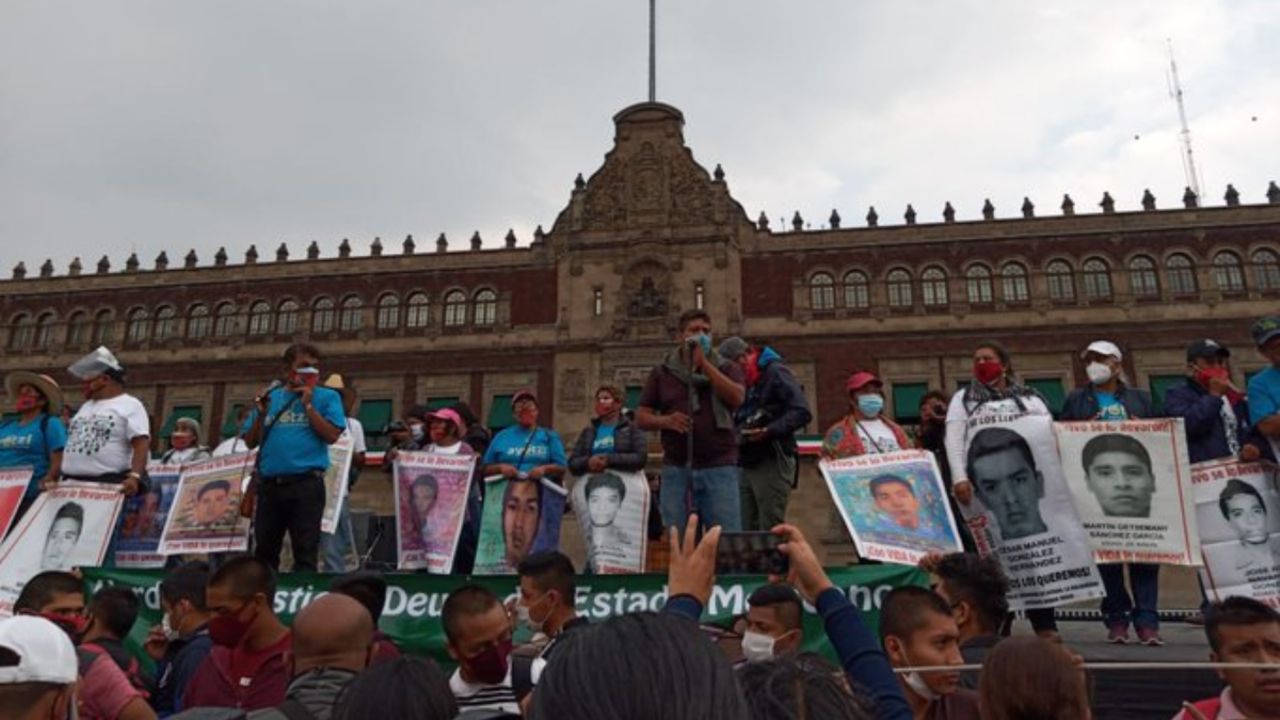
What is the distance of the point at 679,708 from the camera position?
124cm

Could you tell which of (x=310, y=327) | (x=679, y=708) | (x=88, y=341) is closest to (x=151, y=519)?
(x=679, y=708)

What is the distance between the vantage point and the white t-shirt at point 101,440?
7379 millimetres

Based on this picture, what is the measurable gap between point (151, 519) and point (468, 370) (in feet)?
81.6

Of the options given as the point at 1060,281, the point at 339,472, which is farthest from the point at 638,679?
the point at 1060,281

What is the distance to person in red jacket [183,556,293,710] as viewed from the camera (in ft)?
12.8

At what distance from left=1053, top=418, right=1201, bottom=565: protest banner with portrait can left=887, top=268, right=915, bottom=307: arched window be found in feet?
84.3

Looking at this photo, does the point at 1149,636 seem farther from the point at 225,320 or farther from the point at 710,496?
the point at 225,320

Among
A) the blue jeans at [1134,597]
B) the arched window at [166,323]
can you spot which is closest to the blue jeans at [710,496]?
the blue jeans at [1134,597]

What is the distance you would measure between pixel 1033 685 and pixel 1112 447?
473 centimetres

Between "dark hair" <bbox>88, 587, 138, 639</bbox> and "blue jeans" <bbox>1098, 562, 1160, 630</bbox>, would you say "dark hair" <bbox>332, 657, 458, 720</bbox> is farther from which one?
"blue jeans" <bbox>1098, 562, 1160, 630</bbox>

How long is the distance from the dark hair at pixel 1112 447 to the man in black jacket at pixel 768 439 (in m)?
2.07

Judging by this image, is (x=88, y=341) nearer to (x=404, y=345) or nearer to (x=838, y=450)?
(x=404, y=345)

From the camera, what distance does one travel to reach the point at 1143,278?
1192 inches

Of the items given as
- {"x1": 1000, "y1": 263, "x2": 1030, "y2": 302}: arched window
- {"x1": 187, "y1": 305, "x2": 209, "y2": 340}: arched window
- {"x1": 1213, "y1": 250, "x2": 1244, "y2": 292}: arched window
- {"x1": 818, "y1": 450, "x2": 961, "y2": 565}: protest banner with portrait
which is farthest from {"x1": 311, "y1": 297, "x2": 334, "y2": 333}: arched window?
{"x1": 1213, "y1": 250, "x2": 1244, "y2": 292}: arched window
